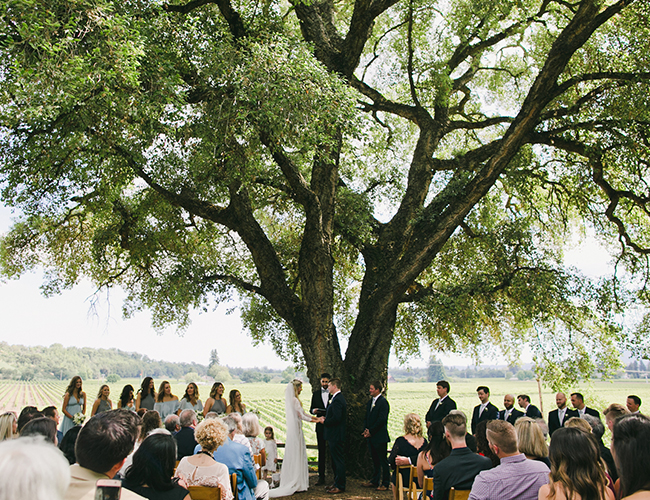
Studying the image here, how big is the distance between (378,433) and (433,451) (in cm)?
372

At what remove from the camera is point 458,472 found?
4129mm

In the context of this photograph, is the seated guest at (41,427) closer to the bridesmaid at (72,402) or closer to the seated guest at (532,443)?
the seated guest at (532,443)

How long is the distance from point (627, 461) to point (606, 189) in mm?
10004

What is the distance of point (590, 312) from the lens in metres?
10.7

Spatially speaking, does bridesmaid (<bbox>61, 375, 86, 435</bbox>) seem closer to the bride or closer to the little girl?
the little girl

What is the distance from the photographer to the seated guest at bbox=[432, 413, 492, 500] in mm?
4117

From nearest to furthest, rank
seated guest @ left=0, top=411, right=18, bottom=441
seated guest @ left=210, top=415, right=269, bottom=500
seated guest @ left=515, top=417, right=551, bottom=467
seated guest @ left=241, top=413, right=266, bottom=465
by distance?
seated guest @ left=515, top=417, right=551, bottom=467
seated guest @ left=0, top=411, right=18, bottom=441
seated guest @ left=210, top=415, right=269, bottom=500
seated guest @ left=241, top=413, right=266, bottom=465

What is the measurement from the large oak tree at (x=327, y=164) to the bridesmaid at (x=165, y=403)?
2185 millimetres

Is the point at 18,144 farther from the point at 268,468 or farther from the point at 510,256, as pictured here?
the point at 510,256

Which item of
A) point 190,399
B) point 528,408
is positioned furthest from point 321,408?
point 528,408

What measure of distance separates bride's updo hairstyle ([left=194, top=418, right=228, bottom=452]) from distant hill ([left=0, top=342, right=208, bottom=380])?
5530cm

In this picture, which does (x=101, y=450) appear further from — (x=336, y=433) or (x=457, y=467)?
(x=336, y=433)

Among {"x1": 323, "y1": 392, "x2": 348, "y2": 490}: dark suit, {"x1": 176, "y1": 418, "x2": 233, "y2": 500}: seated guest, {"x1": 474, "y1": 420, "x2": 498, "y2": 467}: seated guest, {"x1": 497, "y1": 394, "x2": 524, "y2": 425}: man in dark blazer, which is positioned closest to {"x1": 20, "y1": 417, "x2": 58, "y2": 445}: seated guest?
{"x1": 176, "y1": 418, "x2": 233, "y2": 500}: seated guest

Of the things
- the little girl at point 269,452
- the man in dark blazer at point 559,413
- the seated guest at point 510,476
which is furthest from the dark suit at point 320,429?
the seated guest at point 510,476
